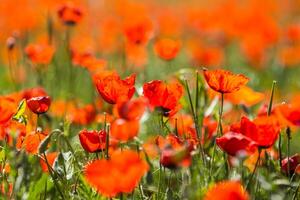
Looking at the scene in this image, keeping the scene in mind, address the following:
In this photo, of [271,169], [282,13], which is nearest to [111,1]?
[282,13]

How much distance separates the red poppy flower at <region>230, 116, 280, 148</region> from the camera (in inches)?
72.1

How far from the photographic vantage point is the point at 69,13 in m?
3.25

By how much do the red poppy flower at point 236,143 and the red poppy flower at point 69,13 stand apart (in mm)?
1580

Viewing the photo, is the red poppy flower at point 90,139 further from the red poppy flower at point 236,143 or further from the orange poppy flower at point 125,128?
the red poppy flower at point 236,143

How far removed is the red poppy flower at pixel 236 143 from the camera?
1.77 m

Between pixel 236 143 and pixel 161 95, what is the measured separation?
303 mm

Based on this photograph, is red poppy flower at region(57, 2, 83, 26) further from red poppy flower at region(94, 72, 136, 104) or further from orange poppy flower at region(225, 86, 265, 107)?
red poppy flower at region(94, 72, 136, 104)

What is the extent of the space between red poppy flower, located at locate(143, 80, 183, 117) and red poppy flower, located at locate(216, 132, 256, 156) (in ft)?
0.80

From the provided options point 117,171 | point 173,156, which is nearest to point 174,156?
point 173,156

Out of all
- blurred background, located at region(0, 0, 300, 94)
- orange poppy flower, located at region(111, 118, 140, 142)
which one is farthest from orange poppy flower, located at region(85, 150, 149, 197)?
blurred background, located at region(0, 0, 300, 94)

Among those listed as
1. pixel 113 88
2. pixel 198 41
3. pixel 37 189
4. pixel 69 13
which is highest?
pixel 69 13

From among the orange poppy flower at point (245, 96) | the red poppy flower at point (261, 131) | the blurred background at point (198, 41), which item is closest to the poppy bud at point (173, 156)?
the red poppy flower at point (261, 131)

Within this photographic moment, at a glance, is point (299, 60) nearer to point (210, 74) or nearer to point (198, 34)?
point (198, 34)

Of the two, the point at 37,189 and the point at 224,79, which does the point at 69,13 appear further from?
the point at 224,79
